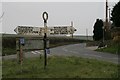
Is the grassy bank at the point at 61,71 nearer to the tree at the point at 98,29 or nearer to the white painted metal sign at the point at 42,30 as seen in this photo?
the white painted metal sign at the point at 42,30

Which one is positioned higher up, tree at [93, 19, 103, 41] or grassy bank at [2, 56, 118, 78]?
tree at [93, 19, 103, 41]

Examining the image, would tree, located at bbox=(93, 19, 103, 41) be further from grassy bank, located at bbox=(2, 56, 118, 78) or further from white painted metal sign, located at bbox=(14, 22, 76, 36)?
white painted metal sign, located at bbox=(14, 22, 76, 36)

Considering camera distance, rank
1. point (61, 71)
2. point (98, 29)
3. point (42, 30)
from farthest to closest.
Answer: point (98, 29) < point (42, 30) < point (61, 71)

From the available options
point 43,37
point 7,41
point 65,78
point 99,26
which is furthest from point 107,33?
point 65,78

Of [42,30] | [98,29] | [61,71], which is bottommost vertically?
[61,71]

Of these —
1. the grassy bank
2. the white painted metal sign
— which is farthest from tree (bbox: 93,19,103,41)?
the white painted metal sign

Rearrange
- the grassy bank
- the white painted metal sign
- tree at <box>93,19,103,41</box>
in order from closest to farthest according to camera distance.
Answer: the grassy bank → the white painted metal sign → tree at <box>93,19,103,41</box>

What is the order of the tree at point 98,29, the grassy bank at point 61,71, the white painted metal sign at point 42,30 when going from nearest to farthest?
the grassy bank at point 61,71
the white painted metal sign at point 42,30
the tree at point 98,29

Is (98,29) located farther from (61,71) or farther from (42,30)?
(61,71)

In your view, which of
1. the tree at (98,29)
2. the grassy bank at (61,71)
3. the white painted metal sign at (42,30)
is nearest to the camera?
the grassy bank at (61,71)

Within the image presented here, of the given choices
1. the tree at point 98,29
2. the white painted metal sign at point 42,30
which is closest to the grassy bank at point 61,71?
the white painted metal sign at point 42,30

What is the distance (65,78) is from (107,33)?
169 feet

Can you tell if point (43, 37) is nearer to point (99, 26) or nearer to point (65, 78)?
point (65, 78)

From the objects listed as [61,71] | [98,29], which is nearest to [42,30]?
[61,71]
